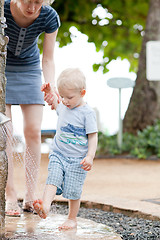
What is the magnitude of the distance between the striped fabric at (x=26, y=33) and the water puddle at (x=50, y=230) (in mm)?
1156

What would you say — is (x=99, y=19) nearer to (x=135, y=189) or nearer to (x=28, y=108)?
(x=135, y=189)

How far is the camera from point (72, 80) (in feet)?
8.32

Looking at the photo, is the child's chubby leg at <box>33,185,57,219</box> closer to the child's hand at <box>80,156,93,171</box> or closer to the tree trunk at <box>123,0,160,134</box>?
the child's hand at <box>80,156,93,171</box>

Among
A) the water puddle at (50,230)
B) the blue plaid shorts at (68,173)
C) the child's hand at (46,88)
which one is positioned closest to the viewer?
the water puddle at (50,230)

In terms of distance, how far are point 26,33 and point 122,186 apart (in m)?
2.69

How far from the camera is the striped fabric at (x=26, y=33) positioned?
2.88 meters

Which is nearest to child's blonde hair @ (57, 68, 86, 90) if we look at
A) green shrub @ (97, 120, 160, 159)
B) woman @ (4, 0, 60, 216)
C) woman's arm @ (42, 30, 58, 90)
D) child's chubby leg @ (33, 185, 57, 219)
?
woman @ (4, 0, 60, 216)

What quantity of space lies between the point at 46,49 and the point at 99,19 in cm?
979

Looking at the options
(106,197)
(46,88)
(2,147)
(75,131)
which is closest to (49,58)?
(46,88)

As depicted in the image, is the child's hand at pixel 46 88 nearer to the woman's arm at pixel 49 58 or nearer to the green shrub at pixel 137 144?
the woman's arm at pixel 49 58

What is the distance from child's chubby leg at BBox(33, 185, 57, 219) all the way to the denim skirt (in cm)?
86

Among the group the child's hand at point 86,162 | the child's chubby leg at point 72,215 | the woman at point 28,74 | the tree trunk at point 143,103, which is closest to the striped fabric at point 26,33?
the woman at point 28,74

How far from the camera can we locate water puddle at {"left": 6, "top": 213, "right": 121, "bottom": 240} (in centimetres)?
234

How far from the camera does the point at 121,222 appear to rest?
9.95 ft
